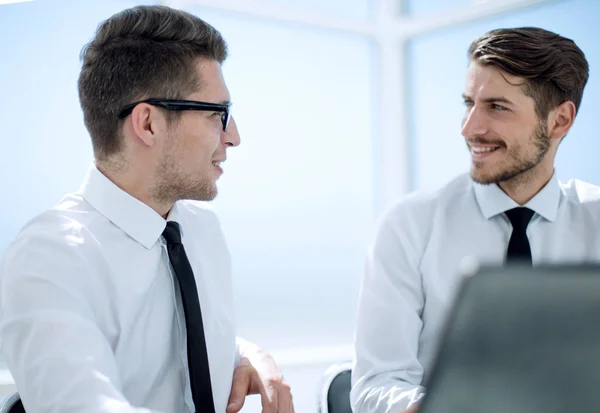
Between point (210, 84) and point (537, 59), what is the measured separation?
0.93 metres

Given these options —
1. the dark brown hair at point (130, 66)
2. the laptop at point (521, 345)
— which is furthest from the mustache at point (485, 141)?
the laptop at point (521, 345)

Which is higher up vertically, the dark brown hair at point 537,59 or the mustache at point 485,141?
the dark brown hair at point 537,59

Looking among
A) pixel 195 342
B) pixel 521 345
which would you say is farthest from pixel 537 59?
pixel 521 345

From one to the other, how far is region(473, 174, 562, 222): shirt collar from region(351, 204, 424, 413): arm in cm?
20

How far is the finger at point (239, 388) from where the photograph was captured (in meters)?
1.48

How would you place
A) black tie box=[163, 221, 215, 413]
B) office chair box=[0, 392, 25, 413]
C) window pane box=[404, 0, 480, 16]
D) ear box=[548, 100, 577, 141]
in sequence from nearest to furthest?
1. office chair box=[0, 392, 25, 413]
2. black tie box=[163, 221, 215, 413]
3. ear box=[548, 100, 577, 141]
4. window pane box=[404, 0, 480, 16]

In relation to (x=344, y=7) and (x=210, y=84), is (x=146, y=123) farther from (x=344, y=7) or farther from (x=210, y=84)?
(x=344, y=7)

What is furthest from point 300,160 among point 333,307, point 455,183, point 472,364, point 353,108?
point 472,364

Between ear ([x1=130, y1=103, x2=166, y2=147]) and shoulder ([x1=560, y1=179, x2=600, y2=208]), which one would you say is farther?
shoulder ([x1=560, y1=179, x2=600, y2=208])

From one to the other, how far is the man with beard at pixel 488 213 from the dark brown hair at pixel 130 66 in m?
0.70

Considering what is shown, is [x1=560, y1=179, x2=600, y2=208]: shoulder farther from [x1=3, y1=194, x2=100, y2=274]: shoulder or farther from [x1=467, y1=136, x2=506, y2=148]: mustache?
[x1=3, y1=194, x2=100, y2=274]: shoulder

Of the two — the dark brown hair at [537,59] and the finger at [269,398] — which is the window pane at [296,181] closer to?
the dark brown hair at [537,59]

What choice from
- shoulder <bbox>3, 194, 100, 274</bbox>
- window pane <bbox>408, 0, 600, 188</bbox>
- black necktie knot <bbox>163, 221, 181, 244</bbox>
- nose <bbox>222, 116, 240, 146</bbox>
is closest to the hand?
black necktie knot <bbox>163, 221, 181, 244</bbox>

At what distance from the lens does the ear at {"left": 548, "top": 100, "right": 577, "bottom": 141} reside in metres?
1.99
